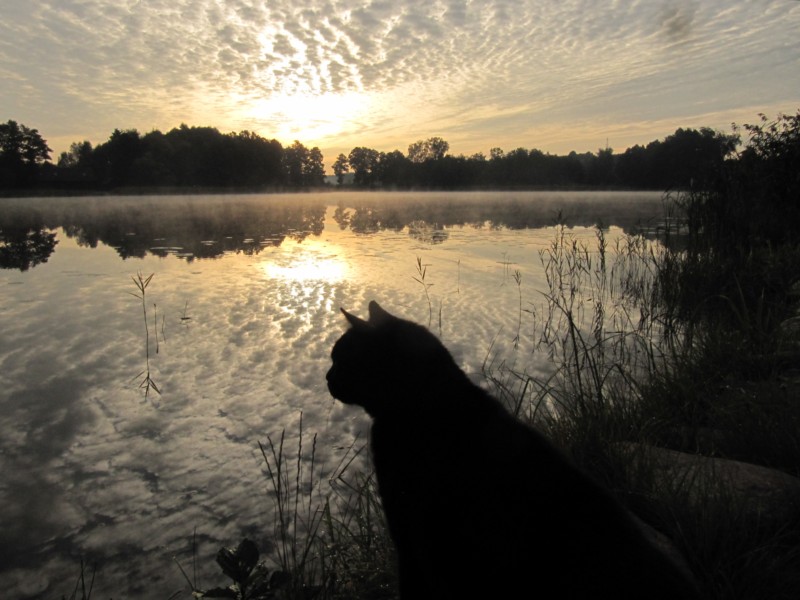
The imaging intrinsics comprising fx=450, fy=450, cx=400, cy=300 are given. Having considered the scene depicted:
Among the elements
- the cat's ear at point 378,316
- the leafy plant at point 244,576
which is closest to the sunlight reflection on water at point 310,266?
the cat's ear at point 378,316

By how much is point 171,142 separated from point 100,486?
383ft

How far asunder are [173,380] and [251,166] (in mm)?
114203

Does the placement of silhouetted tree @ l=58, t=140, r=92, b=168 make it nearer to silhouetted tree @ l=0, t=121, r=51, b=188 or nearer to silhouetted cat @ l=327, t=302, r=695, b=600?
silhouetted tree @ l=0, t=121, r=51, b=188

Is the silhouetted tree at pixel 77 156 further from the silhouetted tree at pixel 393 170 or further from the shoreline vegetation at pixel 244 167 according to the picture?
the silhouetted tree at pixel 393 170

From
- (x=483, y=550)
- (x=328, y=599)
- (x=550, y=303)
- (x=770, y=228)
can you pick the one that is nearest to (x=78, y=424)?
(x=328, y=599)

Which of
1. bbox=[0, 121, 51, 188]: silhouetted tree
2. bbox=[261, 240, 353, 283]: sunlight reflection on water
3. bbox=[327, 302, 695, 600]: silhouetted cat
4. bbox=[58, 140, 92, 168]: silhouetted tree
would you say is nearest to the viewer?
bbox=[327, 302, 695, 600]: silhouetted cat

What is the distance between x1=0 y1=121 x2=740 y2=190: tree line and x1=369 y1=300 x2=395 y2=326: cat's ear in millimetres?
82657

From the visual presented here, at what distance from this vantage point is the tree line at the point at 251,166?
8200 centimetres

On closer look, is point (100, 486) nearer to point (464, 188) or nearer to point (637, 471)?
point (637, 471)

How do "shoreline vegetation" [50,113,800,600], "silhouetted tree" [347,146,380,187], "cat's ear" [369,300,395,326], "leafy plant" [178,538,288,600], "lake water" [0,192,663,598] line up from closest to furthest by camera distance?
1. "leafy plant" [178,538,288,600]
2. "shoreline vegetation" [50,113,800,600]
3. "cat's ear" [369,300,395,326]
4. "lake water" [0,192,663,598]
5. "silhouetted tree" [347,146,380,187]

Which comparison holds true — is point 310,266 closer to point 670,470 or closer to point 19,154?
point 670,470

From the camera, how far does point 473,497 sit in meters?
1.96

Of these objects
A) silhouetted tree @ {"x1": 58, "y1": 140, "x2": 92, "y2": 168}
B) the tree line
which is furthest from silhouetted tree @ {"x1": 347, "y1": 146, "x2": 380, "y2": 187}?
silhouetted tree @ {"x1": 58, "y1": 140, "x2": 92, "y2": 168}

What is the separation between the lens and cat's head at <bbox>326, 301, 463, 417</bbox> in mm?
2393
